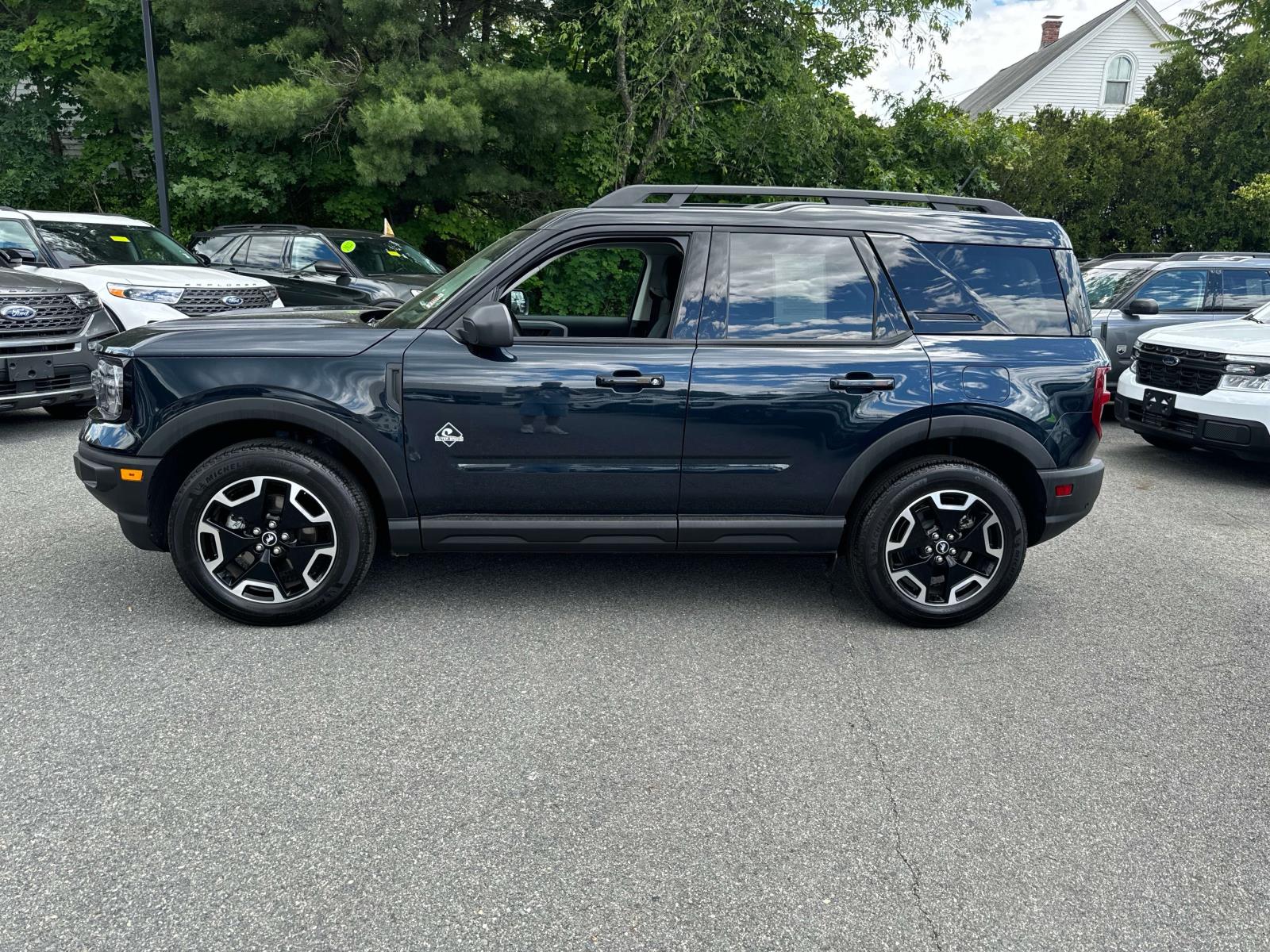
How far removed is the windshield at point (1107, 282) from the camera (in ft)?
34.7

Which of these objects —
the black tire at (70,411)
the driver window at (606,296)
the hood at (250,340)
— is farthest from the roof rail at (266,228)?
the hood at (250,340)

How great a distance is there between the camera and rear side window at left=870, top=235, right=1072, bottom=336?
14.0 ft

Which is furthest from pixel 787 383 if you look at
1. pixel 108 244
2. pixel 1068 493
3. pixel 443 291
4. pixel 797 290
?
pixel 108 244

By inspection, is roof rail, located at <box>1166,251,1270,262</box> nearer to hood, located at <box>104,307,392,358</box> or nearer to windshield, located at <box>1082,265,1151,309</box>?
windshield, located at <box>1082,265,1151,309</box>

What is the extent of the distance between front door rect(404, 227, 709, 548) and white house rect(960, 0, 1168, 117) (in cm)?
3181

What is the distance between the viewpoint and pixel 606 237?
420 centimetres

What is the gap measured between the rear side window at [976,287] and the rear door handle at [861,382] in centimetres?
32

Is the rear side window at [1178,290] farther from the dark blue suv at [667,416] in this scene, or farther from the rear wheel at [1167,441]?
the dark blue suv at [667,416]

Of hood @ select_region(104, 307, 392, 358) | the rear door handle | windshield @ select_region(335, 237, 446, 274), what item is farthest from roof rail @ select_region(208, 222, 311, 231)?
the rear door handle

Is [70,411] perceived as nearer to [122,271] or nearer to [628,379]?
[122,271]

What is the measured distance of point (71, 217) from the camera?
33.8 feet

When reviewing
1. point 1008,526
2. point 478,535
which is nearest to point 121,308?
point 478,535

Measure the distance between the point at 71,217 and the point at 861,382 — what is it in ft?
31.9

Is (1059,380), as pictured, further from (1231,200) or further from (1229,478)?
(1231,200)
